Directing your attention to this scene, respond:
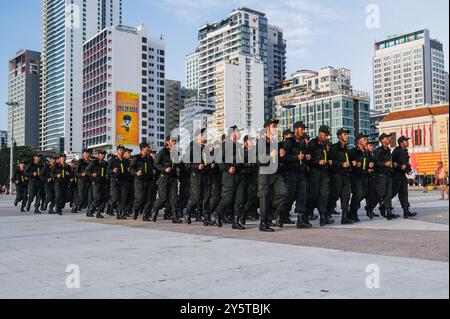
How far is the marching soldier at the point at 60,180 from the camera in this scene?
15.3 meters

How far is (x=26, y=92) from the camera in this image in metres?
171

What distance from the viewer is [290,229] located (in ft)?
29.7

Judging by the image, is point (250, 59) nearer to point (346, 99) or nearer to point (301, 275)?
point (346, 99)

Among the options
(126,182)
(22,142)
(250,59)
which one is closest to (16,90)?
(22,142)

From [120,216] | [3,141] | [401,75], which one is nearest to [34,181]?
[120,216]

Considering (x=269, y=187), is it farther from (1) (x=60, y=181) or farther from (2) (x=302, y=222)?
(1) (x=60, y=181)

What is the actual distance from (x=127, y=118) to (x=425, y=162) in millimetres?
69576

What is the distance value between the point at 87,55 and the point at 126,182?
135m

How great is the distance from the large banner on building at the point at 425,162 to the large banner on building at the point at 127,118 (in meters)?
66.5

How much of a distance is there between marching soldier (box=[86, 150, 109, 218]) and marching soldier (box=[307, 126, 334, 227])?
6391 mm

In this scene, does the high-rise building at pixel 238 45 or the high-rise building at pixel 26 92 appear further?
the high-rise building at pixel 26 92

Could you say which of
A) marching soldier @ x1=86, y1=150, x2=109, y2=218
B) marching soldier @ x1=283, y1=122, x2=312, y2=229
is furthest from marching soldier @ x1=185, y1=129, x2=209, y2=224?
marching soldier @ x1=86, y1=150, x2=109, y2=218

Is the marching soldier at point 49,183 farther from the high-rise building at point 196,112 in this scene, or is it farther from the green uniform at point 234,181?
the high-rise building at point 196,112

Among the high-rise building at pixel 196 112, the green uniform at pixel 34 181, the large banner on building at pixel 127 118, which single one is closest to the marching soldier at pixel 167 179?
the green uniform at pixel 34 181
